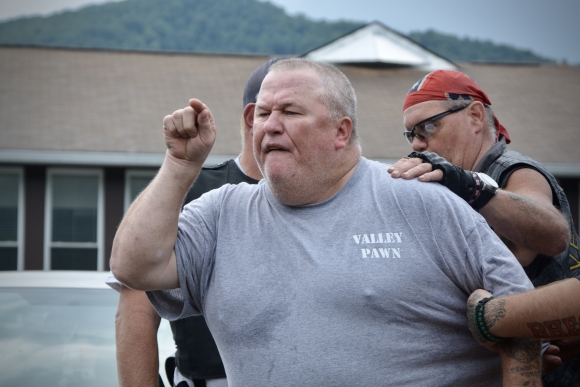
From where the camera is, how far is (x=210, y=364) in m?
2.97

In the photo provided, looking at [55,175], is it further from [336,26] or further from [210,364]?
[336,26]

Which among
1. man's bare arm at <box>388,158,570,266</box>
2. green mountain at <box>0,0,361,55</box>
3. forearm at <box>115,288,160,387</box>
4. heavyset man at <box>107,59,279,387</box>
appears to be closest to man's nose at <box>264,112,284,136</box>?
man's bare arm at <box>388,158,570,266</box>

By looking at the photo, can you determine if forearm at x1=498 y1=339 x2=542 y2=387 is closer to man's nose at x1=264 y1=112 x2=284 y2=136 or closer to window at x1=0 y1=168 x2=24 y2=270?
man's nose at x1=264 y1=112 x2=284 y2=136

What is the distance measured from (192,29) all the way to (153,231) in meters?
39.6

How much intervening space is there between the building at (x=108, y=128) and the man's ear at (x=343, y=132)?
385 inches

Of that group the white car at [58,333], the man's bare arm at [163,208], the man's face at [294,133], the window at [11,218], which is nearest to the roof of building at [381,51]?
the window at [11,218]

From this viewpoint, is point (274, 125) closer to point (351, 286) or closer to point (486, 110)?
point (351, 286)

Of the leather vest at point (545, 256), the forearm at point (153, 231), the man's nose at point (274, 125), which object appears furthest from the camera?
the leather vest at point (545, 256)

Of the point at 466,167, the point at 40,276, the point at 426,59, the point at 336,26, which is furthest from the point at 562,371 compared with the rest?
the point at 336,26

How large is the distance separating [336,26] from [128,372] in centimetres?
4204

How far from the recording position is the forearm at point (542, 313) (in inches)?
86.7

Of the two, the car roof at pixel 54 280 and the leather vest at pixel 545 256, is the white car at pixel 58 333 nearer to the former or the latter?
the car roof at pixel 54 280

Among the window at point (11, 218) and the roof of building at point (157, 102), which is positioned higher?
Result: the roof of building at point (157, 102)

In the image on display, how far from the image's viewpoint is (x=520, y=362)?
2.33m
